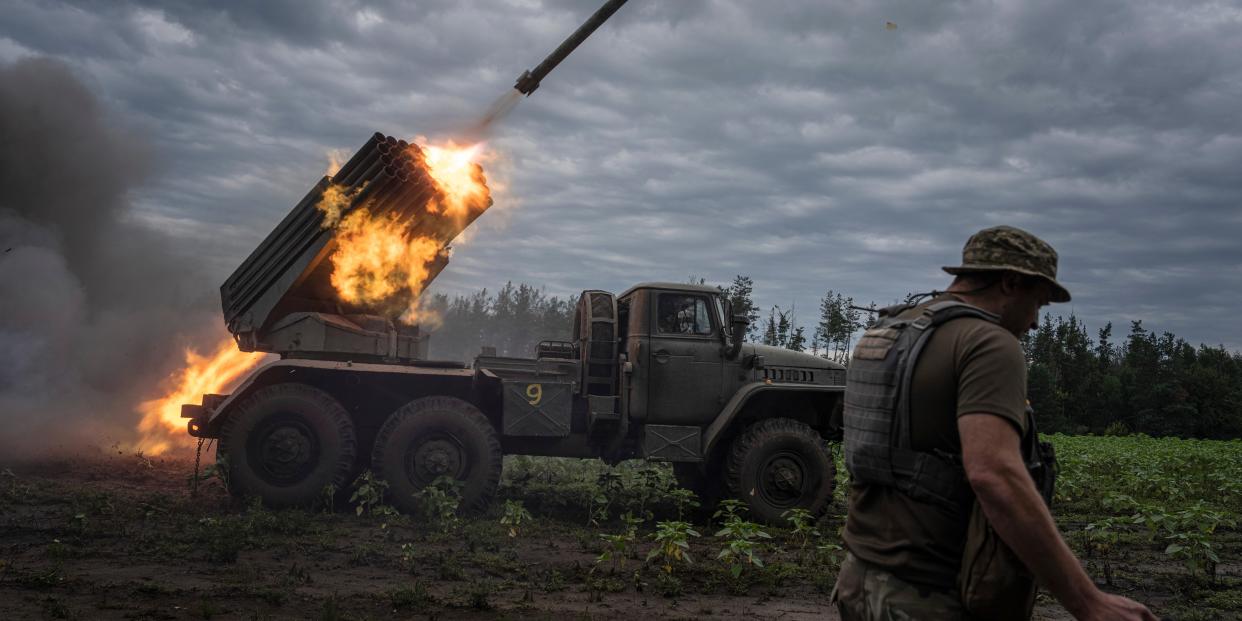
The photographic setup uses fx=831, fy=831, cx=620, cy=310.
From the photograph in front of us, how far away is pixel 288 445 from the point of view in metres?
9.70

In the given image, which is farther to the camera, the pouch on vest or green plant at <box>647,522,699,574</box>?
green plant at <box>647,522,699,574</box>

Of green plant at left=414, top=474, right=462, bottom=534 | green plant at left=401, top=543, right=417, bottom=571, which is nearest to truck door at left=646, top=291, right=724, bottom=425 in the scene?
green plant at left=414, top=474, right=462, bottom=534

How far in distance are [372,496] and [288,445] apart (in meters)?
1.22

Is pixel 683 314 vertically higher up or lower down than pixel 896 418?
higher up

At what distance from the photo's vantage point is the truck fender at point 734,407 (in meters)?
10.2

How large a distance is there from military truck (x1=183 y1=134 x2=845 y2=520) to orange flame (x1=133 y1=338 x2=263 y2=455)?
286cm

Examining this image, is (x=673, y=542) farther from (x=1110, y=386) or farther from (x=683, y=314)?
(x=1110, y=386)

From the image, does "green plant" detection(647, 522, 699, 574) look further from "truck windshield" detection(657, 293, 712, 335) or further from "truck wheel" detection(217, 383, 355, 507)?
"truck wheel" detection(217, 383, 355, 507)

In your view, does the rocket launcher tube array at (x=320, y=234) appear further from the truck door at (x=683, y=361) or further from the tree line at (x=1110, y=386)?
the tree line at (x=1110, y=386)

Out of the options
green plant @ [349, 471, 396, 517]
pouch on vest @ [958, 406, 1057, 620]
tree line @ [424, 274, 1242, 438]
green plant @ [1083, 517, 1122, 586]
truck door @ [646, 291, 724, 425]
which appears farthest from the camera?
tree line @ [424, 274, 1242, 438]

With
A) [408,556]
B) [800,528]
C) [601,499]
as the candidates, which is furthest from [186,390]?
[800,528]

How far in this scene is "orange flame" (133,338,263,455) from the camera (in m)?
13.6

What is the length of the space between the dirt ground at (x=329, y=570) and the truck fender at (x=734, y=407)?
1.64 metres

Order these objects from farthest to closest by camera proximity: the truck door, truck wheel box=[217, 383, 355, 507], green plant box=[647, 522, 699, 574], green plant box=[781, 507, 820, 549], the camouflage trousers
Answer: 1. the truck door
2. truck wheel box=[217, 383, 355, 507]
3. green plant box=[781, 507, 820, 549]
4. green plant box=[647, 522, 699, 574]
5. the camouflage trousers
